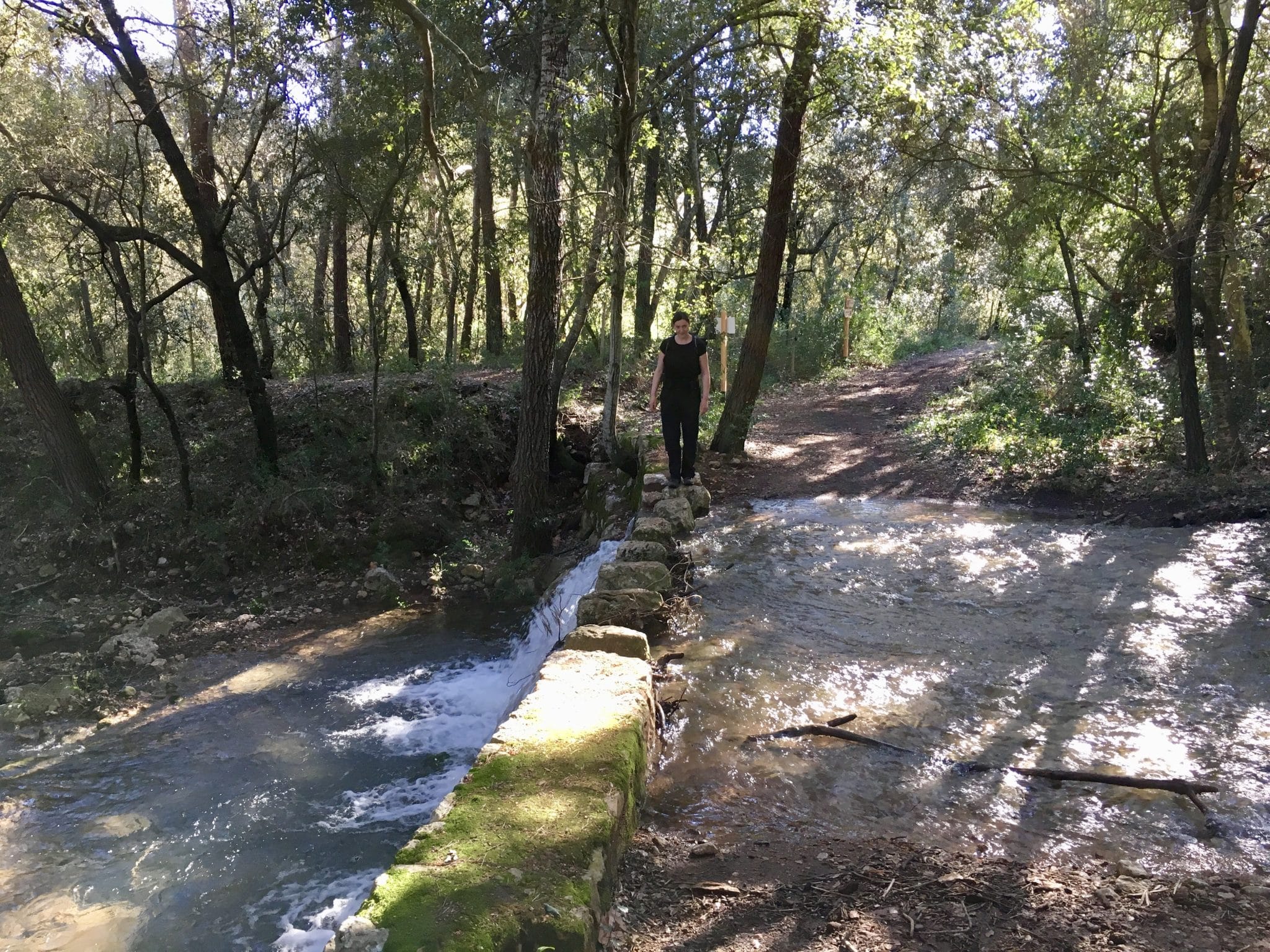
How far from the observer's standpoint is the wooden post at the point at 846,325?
2400 cm

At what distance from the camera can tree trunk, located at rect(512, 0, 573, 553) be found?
8.22 metres

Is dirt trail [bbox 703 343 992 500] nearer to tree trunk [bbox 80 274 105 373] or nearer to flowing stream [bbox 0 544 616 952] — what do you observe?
flowing stream [bbox 0 544 616 952]

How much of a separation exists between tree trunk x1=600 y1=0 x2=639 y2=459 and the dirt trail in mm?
2215

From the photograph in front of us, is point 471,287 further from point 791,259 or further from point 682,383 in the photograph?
point 682,383

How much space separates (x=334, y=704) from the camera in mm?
6926

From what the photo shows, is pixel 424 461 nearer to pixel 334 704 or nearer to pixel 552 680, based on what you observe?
pixel 334 704

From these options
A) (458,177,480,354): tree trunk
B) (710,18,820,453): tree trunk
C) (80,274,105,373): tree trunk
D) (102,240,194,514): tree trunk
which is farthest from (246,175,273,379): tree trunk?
(710,18,820,453): tree trunk

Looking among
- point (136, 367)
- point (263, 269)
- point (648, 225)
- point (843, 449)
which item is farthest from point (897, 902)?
point (648, 225)

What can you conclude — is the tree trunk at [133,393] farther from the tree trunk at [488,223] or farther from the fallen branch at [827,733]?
the fallen branch at [827,733]

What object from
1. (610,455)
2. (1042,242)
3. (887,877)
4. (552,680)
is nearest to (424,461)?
(610,455)

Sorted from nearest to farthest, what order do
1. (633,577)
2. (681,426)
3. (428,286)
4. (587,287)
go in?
(633,577)
(681,426)
(587,287)
(428,286)

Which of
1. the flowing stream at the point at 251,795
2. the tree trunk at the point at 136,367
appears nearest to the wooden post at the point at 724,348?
the flowing stream at the point at 251,795

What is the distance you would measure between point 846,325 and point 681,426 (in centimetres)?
1705

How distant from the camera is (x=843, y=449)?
12.7 m
